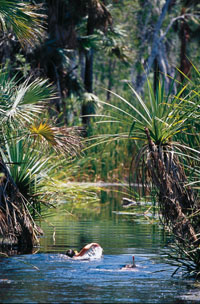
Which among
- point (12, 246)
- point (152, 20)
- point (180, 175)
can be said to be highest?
point (152, 20)

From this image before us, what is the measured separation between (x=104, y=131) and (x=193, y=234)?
15205 millimetres

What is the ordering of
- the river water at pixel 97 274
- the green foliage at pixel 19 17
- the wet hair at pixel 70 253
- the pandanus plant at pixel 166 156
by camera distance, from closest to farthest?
the river water at pixel 97 274 → the pandanus plant at pixel 166 156 → the wet hair at pixel 70 253 → the green foliage at pixel 19 17

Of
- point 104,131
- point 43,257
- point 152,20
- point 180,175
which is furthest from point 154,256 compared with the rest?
point 152,20

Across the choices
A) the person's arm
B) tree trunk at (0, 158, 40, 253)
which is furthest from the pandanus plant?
tree trunk at (0, 158, 40, 253)

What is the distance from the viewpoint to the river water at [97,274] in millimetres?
6746

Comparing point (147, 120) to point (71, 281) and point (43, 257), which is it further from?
point (43, 257)

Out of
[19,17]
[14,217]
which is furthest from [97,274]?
[19,17]

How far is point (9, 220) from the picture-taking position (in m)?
9.20

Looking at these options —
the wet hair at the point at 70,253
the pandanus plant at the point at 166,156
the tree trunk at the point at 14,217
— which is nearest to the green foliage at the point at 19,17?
the tree trunk at the point at 14,217

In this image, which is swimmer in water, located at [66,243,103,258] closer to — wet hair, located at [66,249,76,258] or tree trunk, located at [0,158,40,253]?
wet hair, located at [66,249,76,258]

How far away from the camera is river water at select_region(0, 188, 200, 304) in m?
Result: 6.75

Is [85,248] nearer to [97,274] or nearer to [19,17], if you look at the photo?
[97,274]

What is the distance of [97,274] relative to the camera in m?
8.15

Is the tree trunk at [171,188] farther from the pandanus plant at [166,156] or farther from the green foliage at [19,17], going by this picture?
the green foliage at [19,17]
